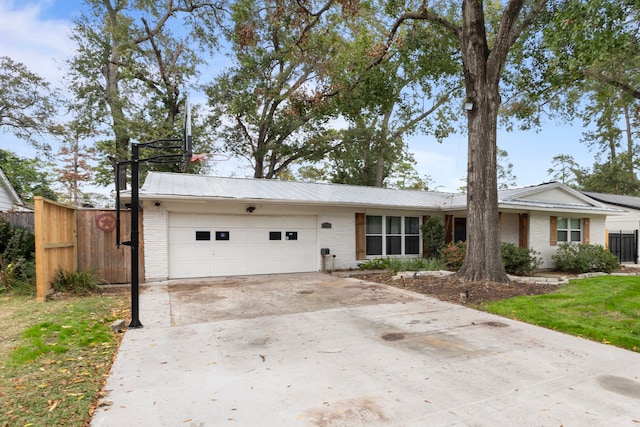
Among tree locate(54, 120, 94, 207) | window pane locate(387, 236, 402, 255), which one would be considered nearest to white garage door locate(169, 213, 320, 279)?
window pane locate(387, 236, 402, 255)

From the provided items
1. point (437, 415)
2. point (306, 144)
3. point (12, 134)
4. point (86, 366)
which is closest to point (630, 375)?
point (437, 415)

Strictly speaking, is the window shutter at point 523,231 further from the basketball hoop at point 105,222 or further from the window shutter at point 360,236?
the basketball hoop at point 105,222

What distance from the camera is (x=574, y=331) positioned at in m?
5.15

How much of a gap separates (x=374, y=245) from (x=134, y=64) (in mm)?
15517

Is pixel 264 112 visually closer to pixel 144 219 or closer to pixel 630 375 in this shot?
pixel 144 219

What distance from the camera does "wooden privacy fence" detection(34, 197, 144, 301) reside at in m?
7.57

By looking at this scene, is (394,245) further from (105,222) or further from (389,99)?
(105,222)

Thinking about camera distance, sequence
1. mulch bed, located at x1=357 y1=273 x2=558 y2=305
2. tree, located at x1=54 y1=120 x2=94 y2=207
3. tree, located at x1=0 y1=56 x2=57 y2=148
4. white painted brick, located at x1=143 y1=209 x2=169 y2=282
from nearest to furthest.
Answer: mulch bed, located at x1=357 y1=273 x2=558 y2=305, white painted brick, located at x1=143 y1=209 x2=169 y2=282, tree, located at x1=0 y1=56 x2=57 y2=148, tree, located at x1=54 y1=120 x2=94 y2=207

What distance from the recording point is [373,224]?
508 inches

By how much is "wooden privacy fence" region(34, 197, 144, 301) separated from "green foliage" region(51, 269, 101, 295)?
196 millimetres

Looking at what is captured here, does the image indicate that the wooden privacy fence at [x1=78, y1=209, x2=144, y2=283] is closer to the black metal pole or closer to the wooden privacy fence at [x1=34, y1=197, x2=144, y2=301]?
the wooden privacy fence at [x1=34, y1=197, x2=144, y2=301]

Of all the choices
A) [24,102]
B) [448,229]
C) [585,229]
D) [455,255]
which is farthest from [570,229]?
[24,102]

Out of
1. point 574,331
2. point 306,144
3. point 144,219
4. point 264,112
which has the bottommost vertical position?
point 574,331

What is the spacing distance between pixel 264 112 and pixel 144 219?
1226 centimetres
